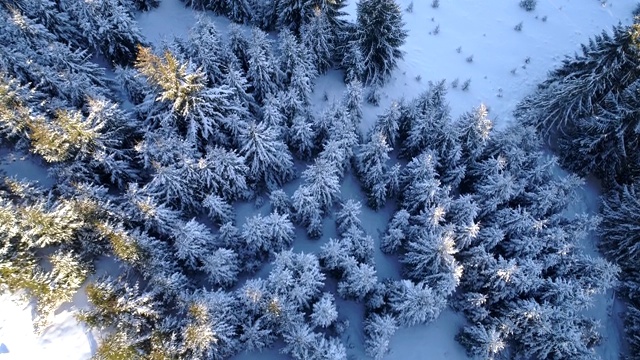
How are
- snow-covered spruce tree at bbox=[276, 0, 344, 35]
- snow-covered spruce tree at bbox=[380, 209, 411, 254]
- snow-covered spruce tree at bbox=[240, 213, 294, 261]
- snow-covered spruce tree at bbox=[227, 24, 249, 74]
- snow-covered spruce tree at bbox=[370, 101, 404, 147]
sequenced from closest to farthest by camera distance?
snow-covered spruce tree at bbox=[240, 213, 294, 261] < snow-covered spruce tree at bbox=[380, 209, 411, 254] < snow-covered spruce tree at bbox=[370, 101, 404, 147] < snow-covered spruce tree at bbox=[227, 24, 249, 74] < snow-covered spruce tree at bbox=[276, 0, 344, 35]

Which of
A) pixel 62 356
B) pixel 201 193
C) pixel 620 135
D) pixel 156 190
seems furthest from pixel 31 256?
pixel 620 135

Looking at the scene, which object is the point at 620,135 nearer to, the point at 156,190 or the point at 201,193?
the point at 201,193

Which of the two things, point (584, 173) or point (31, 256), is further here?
point (584, 173)

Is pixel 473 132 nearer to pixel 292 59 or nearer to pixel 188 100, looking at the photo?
pixel 292 59

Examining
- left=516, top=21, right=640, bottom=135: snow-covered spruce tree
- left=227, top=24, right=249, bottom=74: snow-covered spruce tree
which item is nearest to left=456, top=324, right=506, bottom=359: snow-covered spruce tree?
left=516, top=21, right=640, bottom=135: snow-covered spruce tree

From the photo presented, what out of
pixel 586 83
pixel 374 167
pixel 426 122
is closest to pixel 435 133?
pixel 426 122

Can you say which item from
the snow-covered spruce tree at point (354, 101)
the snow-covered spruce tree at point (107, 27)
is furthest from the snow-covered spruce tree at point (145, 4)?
the snow-covered spruce tree at point (354, 101)

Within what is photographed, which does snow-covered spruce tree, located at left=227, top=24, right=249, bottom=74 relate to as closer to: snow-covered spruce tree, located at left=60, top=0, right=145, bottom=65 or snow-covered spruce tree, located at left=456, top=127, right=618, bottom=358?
snow-covered spruce tree, located at left=60, top=0, right=145, bottom=65
